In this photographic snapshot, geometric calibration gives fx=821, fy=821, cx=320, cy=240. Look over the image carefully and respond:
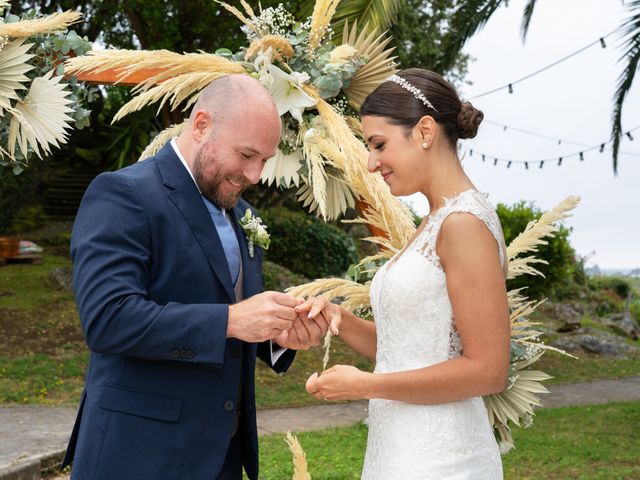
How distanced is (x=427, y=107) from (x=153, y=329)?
46.5 inches

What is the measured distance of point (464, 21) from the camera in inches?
448

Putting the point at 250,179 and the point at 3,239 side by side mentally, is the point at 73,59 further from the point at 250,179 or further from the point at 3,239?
the point at 3,239

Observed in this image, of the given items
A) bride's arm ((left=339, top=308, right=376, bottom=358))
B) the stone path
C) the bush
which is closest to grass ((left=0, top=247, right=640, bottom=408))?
the stone path

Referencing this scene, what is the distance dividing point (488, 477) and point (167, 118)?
1416cm

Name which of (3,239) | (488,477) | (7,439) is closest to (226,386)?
(488,477)

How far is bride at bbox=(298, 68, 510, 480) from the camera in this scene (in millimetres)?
2586

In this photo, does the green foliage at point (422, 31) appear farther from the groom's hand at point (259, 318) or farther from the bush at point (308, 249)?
the groom's hand at point (259, 318)

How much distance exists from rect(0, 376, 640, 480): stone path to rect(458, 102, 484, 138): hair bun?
485 centimetres

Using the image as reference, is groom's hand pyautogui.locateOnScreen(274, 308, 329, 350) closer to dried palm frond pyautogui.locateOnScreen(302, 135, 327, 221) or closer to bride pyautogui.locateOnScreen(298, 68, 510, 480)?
bride pyautogui.locateOnScreen(298, 68, 510, 480)

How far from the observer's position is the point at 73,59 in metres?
3.88

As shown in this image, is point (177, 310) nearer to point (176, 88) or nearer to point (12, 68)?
point (176, 88)

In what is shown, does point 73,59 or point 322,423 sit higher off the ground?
point 73,59

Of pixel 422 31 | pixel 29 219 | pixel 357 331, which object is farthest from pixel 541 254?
pixel 29 219

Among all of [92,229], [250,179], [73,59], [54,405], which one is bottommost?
[54,405]
